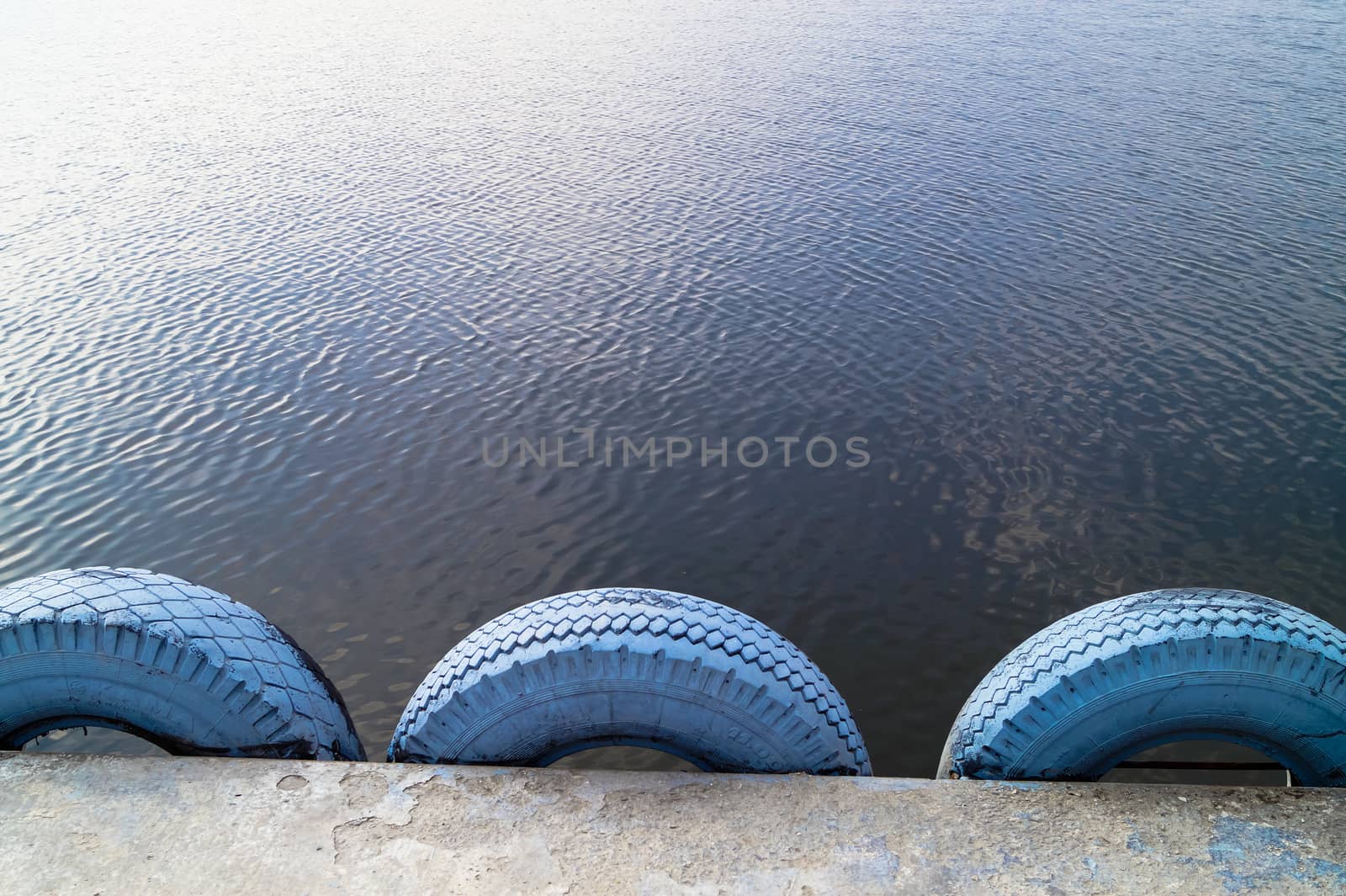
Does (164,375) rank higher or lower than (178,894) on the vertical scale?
lower

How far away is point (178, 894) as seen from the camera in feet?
11.1

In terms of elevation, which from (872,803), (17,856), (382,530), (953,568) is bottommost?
(382,530)

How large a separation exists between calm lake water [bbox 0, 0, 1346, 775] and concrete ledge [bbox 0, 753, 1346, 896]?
2951mm

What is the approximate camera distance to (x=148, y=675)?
4109 mm

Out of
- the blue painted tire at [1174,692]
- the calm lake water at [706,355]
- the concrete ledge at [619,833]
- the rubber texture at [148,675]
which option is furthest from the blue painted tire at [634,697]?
the calm lake water at [706,355]

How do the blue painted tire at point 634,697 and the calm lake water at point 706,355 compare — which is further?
the calm lake water at point 706,355

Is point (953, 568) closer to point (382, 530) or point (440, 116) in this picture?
point (382, 530)

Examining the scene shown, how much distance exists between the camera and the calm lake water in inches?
319

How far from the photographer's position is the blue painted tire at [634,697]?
13.0 ft

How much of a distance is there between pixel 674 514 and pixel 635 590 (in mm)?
4625

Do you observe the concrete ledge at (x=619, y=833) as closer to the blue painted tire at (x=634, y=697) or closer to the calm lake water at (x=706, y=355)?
the blue painted tire at (x=634, y=697)

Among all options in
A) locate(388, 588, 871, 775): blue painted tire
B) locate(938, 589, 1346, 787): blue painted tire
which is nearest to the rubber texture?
locate(388, 588, 871, 775): blue painted tire

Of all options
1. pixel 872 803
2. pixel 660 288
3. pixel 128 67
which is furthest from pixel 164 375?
pixel 128 67

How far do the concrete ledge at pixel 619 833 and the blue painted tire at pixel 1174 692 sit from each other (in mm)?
292
